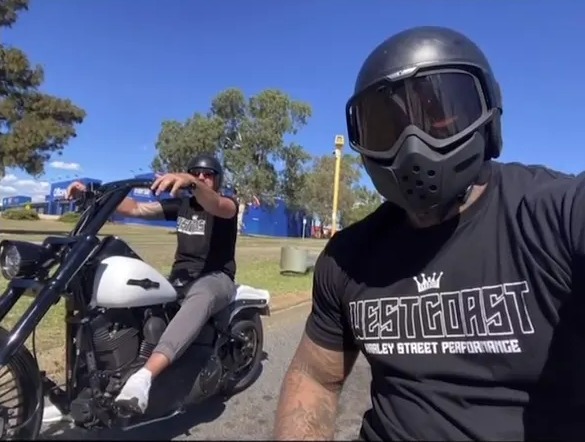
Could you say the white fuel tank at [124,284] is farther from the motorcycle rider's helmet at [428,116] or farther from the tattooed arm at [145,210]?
the motorcycle rider's helmet at [428,116]

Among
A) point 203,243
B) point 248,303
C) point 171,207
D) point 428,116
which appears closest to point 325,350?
point 428,116

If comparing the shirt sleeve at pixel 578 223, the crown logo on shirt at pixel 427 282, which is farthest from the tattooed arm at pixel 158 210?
the shirt sleeve at pixel 578 223

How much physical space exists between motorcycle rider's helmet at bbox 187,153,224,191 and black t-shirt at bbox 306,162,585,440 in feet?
9.99

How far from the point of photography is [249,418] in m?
4.18

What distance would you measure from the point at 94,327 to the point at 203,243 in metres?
1.29

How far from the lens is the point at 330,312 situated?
1.97 m

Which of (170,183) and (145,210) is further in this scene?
(145,210)

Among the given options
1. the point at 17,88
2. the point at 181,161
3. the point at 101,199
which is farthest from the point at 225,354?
the point at 181,161

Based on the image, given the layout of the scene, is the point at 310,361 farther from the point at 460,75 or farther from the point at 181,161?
the point at 181,161

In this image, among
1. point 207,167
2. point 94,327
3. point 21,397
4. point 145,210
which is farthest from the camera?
point 145,210

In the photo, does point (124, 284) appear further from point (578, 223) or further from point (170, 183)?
point (578, 223)

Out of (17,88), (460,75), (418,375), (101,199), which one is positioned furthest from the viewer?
(17,88)

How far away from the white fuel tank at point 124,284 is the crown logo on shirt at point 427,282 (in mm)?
2161

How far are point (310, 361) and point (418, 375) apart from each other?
0.43 meters
